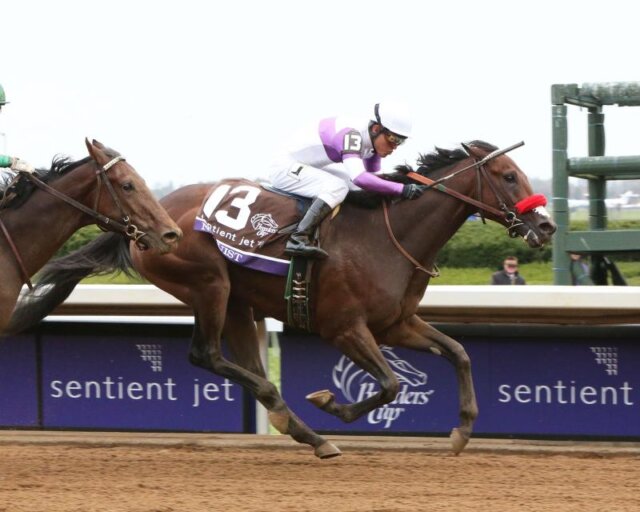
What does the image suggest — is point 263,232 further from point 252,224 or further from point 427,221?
point 427,221

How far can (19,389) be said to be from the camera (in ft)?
25.3

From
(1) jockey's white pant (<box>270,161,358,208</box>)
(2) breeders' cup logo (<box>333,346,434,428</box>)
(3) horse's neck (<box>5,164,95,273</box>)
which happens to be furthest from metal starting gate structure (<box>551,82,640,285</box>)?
(3) horse's neck (<box>5,164,95,273</box>)

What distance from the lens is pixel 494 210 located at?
662cm

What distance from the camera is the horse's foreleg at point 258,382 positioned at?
6.58m

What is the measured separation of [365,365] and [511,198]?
1.19 metres

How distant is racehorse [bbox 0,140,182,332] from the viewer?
6008 mm

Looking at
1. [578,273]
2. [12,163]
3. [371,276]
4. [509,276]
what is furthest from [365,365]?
[509,276]

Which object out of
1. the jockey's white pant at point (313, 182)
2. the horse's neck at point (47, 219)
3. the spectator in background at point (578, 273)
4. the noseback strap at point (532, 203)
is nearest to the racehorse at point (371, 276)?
the noseback strap at point (532, 203)

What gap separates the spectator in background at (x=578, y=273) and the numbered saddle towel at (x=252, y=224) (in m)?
2.59

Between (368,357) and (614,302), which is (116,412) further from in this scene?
(614,302)

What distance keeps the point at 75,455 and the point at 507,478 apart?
2459mm

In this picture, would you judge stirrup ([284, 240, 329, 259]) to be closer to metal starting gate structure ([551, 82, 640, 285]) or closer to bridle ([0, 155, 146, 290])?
bridle ([0, 155, 146, 290])

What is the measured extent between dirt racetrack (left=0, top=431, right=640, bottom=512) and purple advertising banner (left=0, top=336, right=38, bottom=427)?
12 cm

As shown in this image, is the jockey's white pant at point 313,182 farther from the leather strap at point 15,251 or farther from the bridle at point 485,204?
the leather strap at point 15,251
